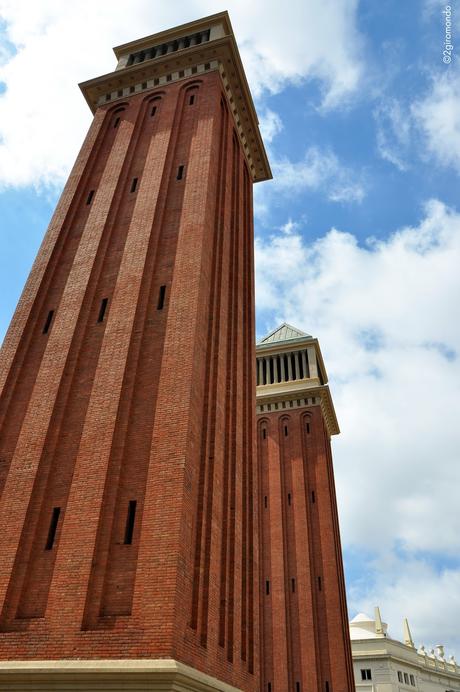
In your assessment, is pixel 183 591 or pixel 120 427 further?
pixel 120 427

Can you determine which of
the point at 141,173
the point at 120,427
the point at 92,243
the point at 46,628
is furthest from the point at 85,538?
the point at 141,173

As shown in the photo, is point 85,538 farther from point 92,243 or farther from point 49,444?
point 92,243

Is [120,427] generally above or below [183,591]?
above

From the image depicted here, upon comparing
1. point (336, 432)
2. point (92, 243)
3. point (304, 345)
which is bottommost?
point (92, 243)

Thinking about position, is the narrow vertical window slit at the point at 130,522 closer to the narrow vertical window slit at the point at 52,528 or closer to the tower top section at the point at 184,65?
the narrow vertical window slit at the point at 52,528

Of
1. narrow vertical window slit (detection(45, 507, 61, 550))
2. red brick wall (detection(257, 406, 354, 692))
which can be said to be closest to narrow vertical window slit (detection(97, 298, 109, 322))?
narrow vertical window slit (detection(45, 507, 61, 550))

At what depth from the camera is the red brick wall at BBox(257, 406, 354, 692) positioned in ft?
111

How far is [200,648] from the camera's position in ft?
43.2

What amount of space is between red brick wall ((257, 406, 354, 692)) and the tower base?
25548 mm

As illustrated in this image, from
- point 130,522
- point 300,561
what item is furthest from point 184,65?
point 300,561

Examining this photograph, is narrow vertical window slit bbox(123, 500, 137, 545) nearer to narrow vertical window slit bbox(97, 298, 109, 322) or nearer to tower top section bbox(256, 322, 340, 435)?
narrow vertical window slit bbox(97, 298, 109, 322)

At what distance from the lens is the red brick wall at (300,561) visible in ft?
111

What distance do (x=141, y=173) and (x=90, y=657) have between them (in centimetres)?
1845

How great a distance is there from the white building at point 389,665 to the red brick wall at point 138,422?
52265mm
